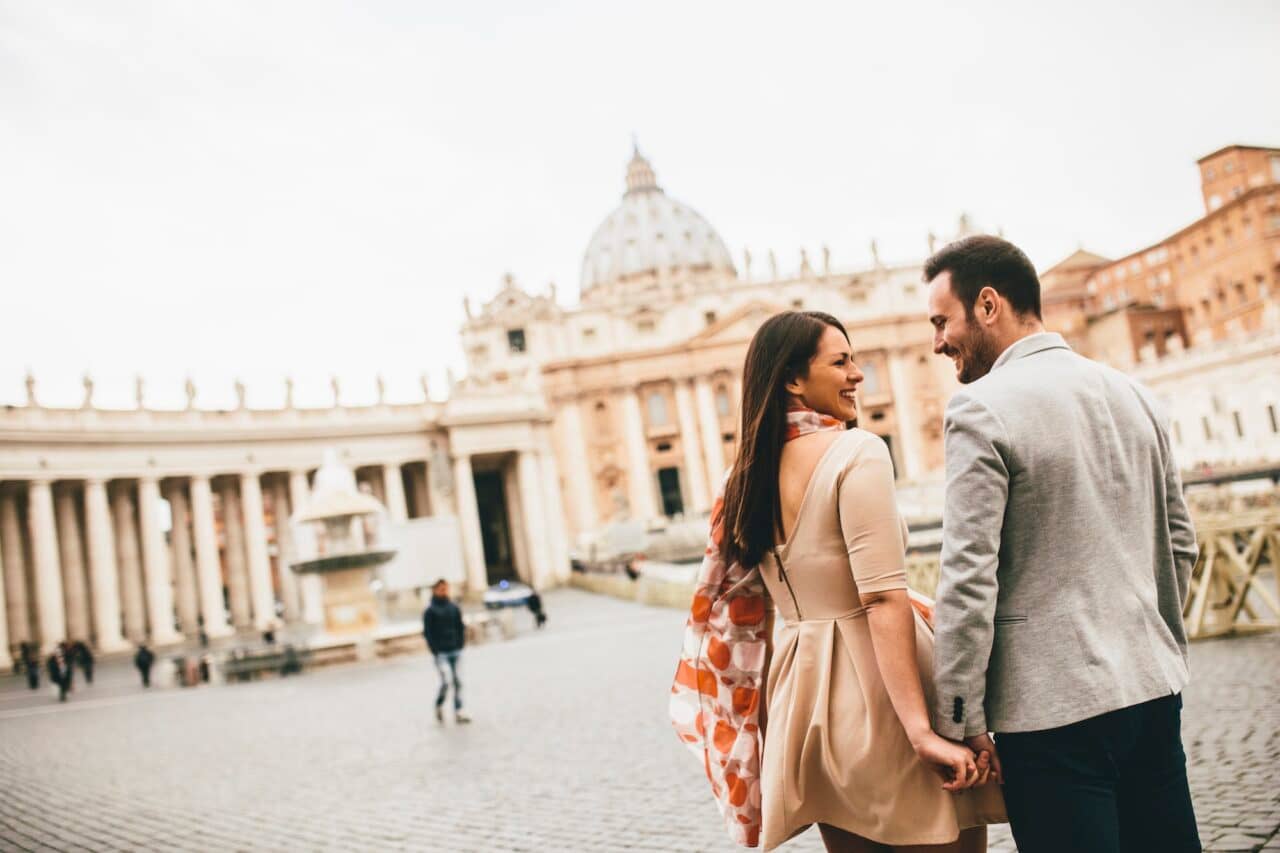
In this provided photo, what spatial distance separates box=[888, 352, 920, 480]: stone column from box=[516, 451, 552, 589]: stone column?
103 ft

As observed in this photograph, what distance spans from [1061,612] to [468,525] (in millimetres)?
49008

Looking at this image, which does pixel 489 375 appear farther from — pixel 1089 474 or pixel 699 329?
pixel 1089 474

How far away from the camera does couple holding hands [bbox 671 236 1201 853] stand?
Result: 248 centimetres

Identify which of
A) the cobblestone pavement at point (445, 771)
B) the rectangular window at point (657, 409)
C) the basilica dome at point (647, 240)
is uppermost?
the basilica dome at point (647, 240)

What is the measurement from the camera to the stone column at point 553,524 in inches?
2010

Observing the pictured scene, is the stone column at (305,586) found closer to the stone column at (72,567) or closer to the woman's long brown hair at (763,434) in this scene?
the stone column at (72,567)

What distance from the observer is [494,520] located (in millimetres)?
63594

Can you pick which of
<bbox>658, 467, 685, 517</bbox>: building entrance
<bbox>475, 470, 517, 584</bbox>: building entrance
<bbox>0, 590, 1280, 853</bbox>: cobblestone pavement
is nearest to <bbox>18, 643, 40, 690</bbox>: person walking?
<bbox>0, 590, 1280, 853</bbox>: cobblestone pavement

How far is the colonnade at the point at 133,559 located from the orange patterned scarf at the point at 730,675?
126 ft

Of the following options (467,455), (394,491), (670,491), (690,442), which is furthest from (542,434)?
(670,491)

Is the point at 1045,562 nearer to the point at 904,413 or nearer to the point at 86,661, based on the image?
→ the point at 86,661

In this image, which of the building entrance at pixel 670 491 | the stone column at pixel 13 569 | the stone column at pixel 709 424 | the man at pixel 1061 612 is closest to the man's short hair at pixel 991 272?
the man at pixel 1061 612

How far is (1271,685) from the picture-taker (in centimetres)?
752

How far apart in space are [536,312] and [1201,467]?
42329 millimetres
